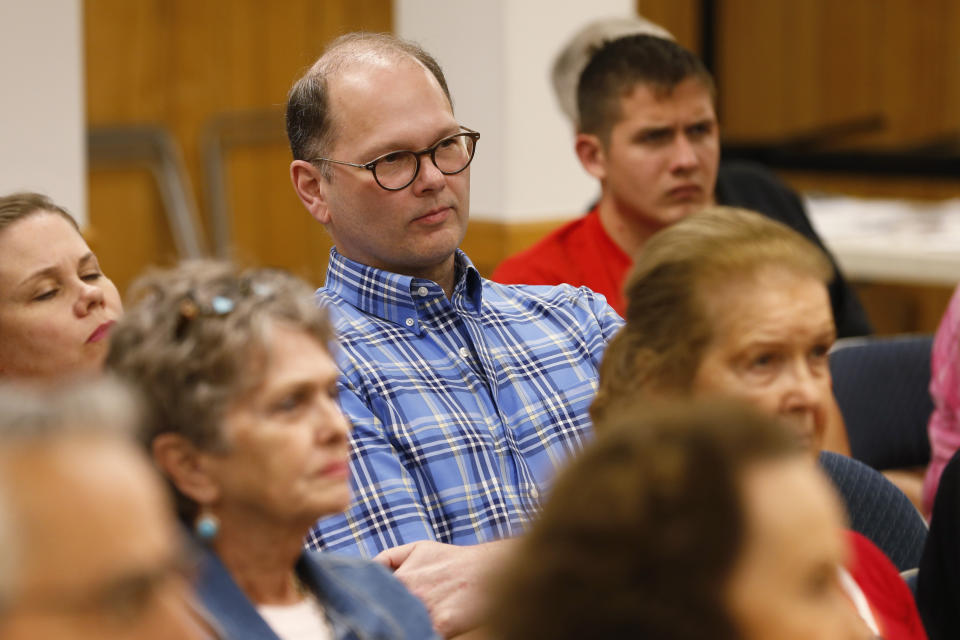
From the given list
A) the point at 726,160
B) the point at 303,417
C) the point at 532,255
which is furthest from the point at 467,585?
the point at 726,160

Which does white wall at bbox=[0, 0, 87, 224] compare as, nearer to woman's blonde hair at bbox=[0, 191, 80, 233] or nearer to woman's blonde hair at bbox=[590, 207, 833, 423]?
woman's blonde hair at bbox=[0, 191, 80, 233]

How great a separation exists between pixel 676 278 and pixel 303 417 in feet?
1.64

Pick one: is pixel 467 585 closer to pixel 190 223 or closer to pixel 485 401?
pixel 485 401

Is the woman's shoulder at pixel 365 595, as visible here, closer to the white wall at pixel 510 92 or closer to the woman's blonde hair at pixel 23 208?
the woman's blonde hair at pixel 23 208

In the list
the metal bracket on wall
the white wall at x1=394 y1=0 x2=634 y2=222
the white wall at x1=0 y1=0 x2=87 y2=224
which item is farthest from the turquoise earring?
the metal bracket on wall

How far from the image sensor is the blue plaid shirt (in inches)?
67.4

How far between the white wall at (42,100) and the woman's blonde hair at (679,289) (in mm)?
2177

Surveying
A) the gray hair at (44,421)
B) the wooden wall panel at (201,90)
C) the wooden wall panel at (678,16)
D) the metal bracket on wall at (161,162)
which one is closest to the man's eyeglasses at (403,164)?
the gray hair at (44,421)

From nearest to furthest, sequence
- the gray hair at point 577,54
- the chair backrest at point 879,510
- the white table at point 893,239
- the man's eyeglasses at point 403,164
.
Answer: the chair backrest at point 879,510 < the man's eyeglasses at point 403,164 < the gray hair at point 577,54 < the white table at point 893,239

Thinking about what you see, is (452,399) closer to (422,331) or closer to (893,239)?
(422,331)

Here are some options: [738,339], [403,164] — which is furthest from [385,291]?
[738,339]

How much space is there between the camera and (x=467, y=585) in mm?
1608

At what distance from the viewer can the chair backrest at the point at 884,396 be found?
2.60 metres

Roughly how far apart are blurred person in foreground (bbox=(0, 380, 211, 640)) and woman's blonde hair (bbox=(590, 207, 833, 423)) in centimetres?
73
